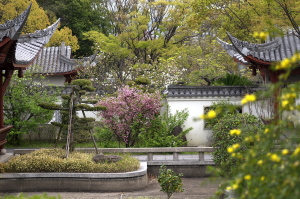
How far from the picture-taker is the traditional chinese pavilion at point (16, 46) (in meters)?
9.12

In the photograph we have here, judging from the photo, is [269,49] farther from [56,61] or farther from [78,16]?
[78,16]

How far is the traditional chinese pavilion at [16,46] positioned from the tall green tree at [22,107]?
147 inches

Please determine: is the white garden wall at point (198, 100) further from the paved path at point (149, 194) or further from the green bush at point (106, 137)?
the paved path at point (149, 194)

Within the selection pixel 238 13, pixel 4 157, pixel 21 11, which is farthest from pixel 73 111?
pixel 21 11

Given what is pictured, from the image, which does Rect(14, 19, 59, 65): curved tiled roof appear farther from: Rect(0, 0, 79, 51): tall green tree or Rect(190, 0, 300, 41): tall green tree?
Rect(0, 0, 79, 51): tall green tree

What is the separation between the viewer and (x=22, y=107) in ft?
54.5

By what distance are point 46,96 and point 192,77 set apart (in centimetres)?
767

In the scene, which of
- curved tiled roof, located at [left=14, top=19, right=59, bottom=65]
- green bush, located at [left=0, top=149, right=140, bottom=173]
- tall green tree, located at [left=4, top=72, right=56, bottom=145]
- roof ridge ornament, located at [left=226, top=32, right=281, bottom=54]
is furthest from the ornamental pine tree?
roof ridge ornament, located at [left=226, top=32, right=281, bottom=54]

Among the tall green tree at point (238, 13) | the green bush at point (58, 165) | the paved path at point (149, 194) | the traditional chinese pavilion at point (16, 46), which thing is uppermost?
the tall green tree at point (238, 13)

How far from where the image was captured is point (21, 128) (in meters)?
17.4

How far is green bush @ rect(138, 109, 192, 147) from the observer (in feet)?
50.2

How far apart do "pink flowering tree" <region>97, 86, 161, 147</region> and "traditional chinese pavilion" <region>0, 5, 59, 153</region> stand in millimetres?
3824

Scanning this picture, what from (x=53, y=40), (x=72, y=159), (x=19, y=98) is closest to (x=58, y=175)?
(x=72, y=159)

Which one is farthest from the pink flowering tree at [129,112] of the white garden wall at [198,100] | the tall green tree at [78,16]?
the tall green tree at [78,16]
